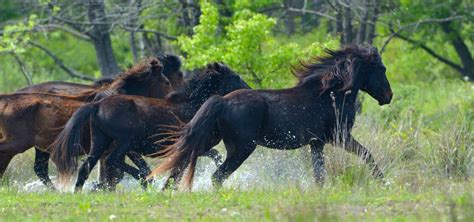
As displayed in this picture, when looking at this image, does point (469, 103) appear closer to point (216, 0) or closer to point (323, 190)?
point (216, 0)

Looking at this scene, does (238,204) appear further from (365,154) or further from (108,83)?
(108,83)

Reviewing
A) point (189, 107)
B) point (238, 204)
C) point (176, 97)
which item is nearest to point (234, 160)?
point (189, 107)

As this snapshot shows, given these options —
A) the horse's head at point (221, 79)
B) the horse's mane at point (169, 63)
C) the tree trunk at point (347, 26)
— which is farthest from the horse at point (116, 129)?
the tree trunk at point (347, 26)

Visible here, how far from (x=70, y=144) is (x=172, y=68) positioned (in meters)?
2.70

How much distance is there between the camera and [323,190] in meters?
11.3

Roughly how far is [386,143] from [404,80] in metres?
18.0

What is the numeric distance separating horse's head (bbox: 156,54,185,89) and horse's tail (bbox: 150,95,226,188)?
265cm

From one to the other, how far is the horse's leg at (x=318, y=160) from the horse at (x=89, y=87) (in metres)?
2.23

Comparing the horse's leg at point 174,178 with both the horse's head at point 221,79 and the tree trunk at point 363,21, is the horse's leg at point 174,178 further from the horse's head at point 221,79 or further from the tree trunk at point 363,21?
the tree trunk at point 363,21

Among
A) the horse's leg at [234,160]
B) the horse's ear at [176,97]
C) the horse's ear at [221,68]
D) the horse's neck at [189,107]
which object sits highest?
the horse's ear at [221,68]

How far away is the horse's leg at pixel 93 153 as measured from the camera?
13.1 meters

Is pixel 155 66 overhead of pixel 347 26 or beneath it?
overhead

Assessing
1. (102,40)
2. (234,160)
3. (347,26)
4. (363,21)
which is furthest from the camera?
(102,40)

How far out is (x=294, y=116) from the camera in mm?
13172
